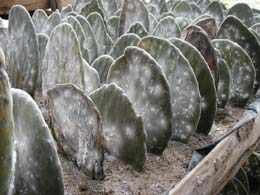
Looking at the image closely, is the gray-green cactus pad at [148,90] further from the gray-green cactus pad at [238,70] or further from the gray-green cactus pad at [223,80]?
the gray-green cactus pad at [238,70]

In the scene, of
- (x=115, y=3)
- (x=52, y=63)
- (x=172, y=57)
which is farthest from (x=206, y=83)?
(x=115, y=3)

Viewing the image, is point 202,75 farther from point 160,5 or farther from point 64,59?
point 160,5

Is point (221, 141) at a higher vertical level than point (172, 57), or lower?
lower

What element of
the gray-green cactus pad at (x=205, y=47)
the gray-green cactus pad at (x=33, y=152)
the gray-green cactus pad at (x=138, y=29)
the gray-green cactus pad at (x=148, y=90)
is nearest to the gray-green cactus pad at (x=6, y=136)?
the gray-green cactus pad at (x=33, y=152)

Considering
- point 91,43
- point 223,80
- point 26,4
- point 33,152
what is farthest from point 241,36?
point 26,4

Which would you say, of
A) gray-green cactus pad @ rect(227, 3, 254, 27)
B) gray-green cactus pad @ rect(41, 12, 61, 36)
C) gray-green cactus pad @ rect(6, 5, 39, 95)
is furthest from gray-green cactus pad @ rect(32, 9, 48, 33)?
gray-green cactus pad @ rect(227, 3, 254, 27)

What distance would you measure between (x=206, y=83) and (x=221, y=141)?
0.16m

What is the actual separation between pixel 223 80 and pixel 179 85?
0.25 metres

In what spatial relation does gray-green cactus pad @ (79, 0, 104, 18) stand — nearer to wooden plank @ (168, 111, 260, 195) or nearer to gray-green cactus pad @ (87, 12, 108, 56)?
A: gray-green cactus pad @ (87, 12, 108, 56)

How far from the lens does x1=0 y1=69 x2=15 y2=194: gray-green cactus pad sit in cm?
55

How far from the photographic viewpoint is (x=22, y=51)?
3.93ft

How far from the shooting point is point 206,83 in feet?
3.86

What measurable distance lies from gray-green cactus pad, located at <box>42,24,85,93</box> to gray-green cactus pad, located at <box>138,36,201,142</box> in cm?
19

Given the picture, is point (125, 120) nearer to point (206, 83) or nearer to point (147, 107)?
point (147, 107)
